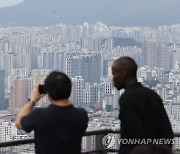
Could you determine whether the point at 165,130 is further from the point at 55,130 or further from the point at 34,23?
the point at 34,23

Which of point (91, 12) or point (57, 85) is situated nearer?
point (57, 85)

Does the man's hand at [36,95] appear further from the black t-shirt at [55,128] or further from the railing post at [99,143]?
the railing post at [99,143]

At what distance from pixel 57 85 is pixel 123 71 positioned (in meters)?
0.40

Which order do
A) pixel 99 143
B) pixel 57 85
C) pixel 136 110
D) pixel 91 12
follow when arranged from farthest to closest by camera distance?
pixel 91 12
pixel 99 143
pixel 136 110
pixel 57 85

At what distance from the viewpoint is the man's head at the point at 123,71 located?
11.6 feet

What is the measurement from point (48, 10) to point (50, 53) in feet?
103

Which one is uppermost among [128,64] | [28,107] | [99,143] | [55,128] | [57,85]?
[128,64]

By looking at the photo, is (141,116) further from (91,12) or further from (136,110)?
(91,12)

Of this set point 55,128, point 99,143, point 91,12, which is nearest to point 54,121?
point 55,128

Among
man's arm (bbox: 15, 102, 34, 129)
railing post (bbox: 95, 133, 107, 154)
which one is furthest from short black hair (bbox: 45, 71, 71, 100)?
railing post (bbox: 95, 133, 107, 154)

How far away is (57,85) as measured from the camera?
3.37 m

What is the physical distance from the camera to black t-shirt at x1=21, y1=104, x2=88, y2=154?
11.0 ft

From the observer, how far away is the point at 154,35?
7619 centimetres

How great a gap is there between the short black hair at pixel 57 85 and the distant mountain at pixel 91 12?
81.1 metres
